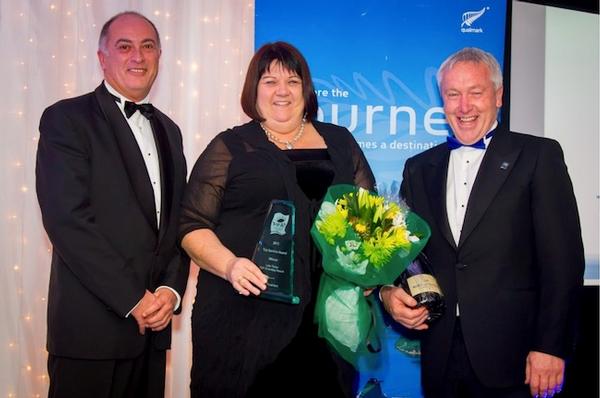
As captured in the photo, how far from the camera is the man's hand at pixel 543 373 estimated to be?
2.36 m

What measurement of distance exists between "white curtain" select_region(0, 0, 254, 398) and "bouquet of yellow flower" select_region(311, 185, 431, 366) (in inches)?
71.7

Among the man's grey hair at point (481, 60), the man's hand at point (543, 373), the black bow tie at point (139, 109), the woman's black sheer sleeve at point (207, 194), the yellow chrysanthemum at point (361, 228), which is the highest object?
the man's grey hair at point (481, 60)

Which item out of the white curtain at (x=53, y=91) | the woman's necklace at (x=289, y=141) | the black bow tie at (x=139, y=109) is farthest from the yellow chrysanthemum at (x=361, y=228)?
the white curtain at (x=53, y=91)

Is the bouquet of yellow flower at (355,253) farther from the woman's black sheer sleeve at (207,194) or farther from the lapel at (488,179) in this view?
the woman's black sheer sleeve at (207,194)

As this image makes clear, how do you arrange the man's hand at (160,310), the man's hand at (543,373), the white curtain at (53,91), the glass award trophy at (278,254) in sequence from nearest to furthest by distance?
the glass award trophy at (278,254) < the man's hand at (543,373) < the man's hand at (160,310) < the white curtain at (53,91)

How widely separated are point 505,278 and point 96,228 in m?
1.72

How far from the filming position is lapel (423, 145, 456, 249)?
2504 mm

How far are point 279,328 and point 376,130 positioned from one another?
2.10 metres

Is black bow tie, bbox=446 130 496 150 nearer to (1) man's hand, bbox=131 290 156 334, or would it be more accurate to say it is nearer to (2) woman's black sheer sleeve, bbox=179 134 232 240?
(2) woman's black sheer sleeve, bbox=179 134 232 240

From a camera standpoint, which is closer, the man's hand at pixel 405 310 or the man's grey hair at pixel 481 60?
the man's hand at pixel 405 310

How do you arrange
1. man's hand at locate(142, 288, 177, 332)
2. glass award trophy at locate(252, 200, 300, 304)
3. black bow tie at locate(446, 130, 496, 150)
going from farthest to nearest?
black bow tie at locate(446, 130, 496, 150) → man's hand at locate(142, 288, 177, 332) → glass award trophy at locate(252, 200, 300, 304)

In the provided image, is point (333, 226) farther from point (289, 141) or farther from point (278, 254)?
point (289, 141)

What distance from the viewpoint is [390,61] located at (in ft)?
13.5

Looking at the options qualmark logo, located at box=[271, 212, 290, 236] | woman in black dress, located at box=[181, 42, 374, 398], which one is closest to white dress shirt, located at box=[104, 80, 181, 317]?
woman in black dress, located at box=[181, 42, 374, 398]
